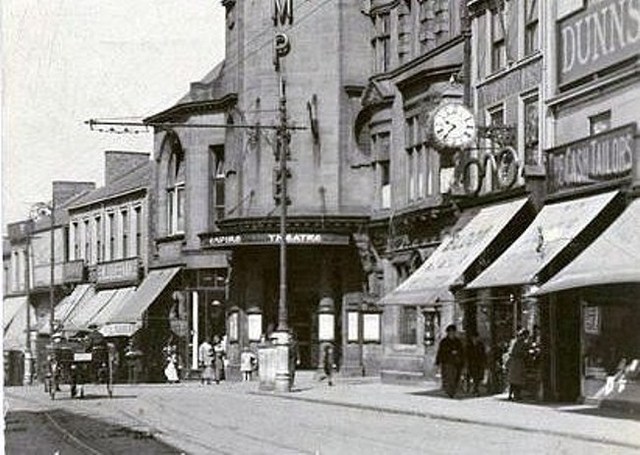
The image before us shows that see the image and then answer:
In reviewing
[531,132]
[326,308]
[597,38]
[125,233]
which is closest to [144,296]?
[125,233]

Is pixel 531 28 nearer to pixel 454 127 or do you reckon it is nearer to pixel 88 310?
pixel 454 127

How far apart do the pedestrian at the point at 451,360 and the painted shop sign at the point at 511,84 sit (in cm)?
552

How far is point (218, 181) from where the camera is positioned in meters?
48.8

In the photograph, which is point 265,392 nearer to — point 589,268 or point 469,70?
point 469,70

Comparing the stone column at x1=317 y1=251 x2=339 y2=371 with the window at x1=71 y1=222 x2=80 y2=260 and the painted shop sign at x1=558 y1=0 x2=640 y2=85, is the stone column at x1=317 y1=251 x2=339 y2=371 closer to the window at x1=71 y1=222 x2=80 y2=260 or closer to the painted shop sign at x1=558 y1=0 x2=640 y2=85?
the window at x1=71 y1=222 x2=80 y2=260

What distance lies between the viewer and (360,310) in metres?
41.2

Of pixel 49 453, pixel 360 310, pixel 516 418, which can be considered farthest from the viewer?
pixel 360 310

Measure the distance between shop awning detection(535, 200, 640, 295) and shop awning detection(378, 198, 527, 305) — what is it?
262 inches

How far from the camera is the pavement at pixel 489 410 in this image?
1944cm

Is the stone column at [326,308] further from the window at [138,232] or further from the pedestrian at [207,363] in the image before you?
the window at [138,232]

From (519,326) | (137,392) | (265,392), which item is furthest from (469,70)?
(137,392)

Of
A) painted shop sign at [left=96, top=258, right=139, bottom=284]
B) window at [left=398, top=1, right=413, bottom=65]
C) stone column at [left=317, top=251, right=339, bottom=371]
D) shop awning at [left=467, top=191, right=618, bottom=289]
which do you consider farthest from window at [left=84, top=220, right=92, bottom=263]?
shop awning at [left=467, top=191, right=618, bottom=289]

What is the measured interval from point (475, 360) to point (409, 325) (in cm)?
711

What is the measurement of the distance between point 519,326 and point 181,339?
21.4m
